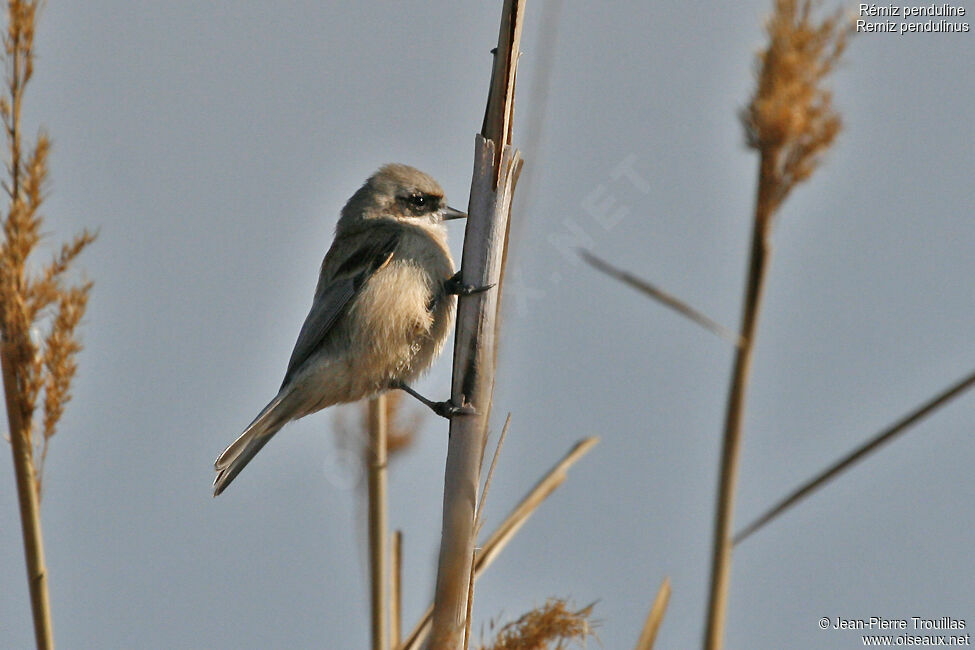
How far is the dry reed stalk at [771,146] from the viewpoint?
5.81 ft

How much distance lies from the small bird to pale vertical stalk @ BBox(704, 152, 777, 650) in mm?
2175

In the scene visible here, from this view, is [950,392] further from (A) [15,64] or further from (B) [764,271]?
(A) [15,64]

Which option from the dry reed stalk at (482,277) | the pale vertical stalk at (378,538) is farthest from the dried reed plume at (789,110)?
the pale vertical stalk at (378,538)

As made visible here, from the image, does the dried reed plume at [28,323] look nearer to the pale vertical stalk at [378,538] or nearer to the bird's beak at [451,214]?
the pale vertical stalk at [378,538]

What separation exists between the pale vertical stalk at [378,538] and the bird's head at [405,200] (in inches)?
71.4

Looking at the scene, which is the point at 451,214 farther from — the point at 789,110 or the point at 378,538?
the point at 789,110

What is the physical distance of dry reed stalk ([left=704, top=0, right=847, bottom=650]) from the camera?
5.81 feet

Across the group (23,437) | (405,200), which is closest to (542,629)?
(23,437)

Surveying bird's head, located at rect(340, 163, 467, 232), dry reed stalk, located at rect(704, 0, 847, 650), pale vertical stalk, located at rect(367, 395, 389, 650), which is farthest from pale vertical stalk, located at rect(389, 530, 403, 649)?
bird's head, located at rect(340, 163, 467, 232)

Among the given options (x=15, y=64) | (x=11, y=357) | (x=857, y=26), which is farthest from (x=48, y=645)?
(x=857, y=26)

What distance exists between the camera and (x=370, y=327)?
4.10 metres

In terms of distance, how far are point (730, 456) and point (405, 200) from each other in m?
3.13

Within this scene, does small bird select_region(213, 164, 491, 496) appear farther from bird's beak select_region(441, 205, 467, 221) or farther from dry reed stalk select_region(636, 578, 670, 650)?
dry reed stalk select_region(636, 578, 670, 650)

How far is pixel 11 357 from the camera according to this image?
92.4 inches
